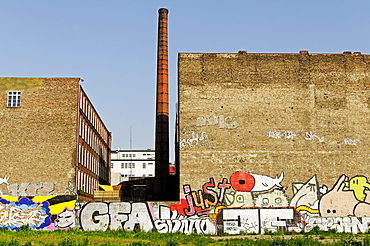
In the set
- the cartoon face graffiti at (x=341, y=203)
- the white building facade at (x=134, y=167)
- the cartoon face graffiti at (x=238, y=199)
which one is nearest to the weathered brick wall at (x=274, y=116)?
the cartoon face graffiti at (x=341, y=203)

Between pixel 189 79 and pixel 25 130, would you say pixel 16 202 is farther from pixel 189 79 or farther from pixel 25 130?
pixel 189 79

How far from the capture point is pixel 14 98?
36781 millimetres

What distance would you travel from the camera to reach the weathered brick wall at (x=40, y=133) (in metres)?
35.7

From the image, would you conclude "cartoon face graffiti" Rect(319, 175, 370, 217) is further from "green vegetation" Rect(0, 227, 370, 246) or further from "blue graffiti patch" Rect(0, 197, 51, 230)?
"blue graffiti patch" Rect(0, 197, 51, 230)

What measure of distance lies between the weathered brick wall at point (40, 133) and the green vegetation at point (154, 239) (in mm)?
5095

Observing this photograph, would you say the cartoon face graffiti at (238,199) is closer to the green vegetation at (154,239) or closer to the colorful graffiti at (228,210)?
the colorful graffiti at (228,210)

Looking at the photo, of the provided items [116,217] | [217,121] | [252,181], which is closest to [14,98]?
[116,217]

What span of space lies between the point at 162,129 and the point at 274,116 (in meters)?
10.6

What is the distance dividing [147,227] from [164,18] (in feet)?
61.5

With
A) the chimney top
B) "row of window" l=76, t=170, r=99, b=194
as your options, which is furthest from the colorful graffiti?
the chimney top

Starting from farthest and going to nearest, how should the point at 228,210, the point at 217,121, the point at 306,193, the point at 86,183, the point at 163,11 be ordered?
the point at 86,183
the point at 163,11
the point at 217,121
the point at 306,193
the point at 228,210

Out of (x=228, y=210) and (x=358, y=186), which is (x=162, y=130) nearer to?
(x=228, y=210)

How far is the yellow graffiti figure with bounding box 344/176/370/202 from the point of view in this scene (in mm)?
32344

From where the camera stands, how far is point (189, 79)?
3334 cm
